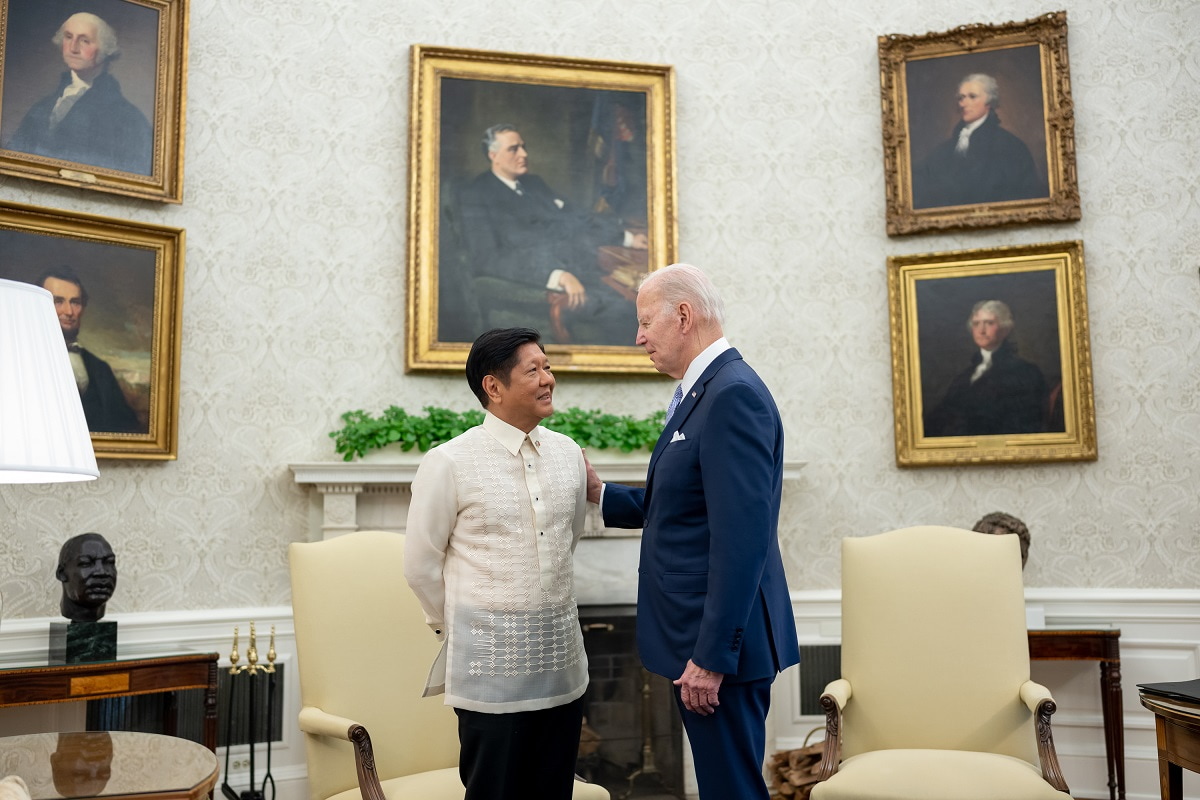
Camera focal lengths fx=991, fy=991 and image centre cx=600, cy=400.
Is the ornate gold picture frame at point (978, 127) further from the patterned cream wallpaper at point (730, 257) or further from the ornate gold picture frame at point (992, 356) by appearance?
the ornate gold picture frame at point (992, 356)

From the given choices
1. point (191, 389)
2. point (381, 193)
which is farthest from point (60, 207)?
point (381, 193)

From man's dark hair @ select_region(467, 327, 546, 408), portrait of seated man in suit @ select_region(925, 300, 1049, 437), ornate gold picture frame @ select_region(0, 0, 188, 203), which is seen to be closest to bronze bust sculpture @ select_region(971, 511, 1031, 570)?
portrait of seated man in suit @ select_region(925, 300, 1049, 437)

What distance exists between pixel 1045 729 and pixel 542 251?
10.4 ft

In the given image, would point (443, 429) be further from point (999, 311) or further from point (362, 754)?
point (999, 311)

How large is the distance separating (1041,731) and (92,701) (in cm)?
368

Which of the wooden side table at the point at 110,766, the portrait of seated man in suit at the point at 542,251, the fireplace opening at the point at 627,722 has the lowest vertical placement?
the fireplace opening at the point at 627,722

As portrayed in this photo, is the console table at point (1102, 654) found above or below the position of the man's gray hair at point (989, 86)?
below

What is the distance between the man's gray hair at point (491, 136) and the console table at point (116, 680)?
9.10ft

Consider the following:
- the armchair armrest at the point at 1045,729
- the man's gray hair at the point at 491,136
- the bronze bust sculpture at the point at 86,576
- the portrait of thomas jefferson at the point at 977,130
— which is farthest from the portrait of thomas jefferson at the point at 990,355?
the bronze bust sculpture at the point at 86,576

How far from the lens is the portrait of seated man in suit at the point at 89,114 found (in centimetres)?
433

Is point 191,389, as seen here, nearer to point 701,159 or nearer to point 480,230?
point 480,230

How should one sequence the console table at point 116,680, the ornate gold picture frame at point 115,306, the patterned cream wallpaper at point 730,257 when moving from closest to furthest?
the console table at point 116,680
the ornate gold picture frame at point 115,306
the patterned cream wallpaper at point 730,257

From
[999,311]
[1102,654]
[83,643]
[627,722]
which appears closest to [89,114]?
[83,643]

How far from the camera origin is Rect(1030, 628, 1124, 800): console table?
4.37 metres
